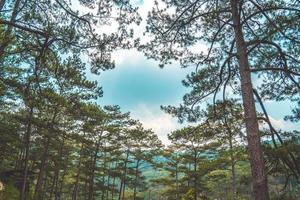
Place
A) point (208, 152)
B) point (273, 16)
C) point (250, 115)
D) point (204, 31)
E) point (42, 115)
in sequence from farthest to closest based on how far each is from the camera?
point (208, 152), point (42, 115), point (204, 31), point (273, 16), point (250, 115)

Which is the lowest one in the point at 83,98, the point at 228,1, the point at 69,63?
the point at 69,63

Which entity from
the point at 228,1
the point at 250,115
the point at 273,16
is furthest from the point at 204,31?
the point at 250,115

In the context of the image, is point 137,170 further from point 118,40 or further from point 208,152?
point 118,40

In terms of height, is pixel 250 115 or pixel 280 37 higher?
pixel 280 37

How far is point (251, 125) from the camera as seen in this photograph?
6.28 meters

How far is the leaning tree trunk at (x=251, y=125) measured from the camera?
5805 millimetres

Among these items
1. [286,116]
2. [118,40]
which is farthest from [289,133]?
[118,40]

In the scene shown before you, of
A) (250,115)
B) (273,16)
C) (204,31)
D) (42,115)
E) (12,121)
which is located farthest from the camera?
(12,121)

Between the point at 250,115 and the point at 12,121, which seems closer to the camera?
the point at 250,115

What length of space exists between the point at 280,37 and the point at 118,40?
13.8 ft

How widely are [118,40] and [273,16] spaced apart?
4014mm

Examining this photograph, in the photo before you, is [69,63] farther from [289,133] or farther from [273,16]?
[289,133]

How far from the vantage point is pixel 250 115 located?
638 cm

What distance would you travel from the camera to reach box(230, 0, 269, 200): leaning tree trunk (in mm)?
5805
